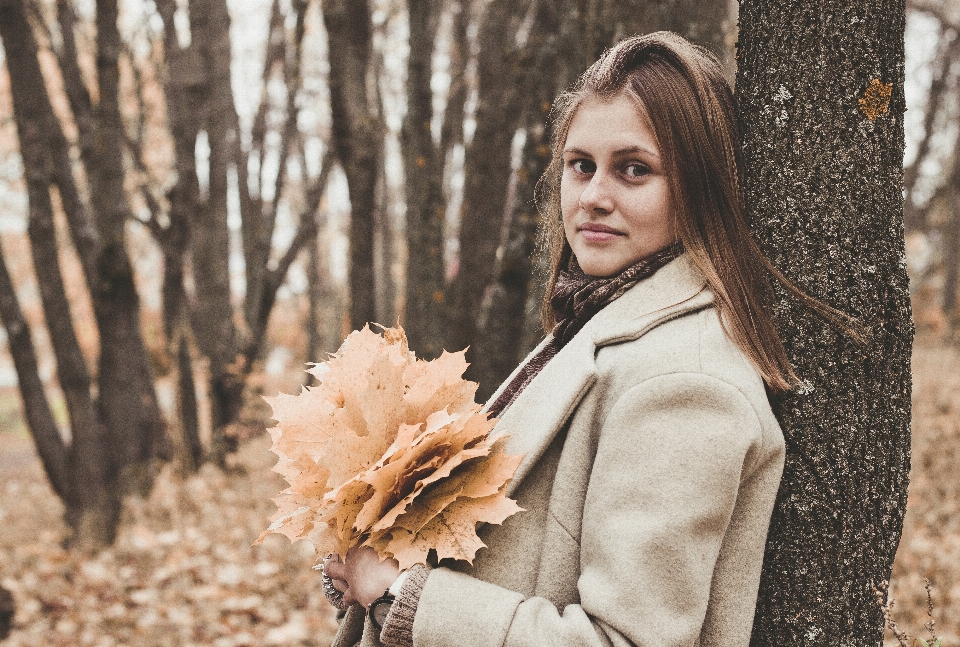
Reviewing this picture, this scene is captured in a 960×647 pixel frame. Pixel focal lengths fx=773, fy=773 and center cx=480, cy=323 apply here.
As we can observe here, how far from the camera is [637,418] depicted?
1.37 meters

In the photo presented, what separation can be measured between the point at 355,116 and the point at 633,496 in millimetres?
4813

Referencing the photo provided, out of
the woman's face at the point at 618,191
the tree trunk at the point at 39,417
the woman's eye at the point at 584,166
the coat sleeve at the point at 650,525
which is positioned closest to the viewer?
the coat sleeve at the point at 650,525

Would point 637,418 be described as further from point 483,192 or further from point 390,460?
point 483,192

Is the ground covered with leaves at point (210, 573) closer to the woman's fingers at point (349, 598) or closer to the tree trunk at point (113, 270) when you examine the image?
the tree trunk at point (113, 270)

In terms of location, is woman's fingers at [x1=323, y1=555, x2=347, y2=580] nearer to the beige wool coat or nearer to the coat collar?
the beige wool coat

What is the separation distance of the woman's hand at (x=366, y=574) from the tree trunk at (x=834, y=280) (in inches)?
32.5

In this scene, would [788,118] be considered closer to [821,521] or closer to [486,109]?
[821,521]

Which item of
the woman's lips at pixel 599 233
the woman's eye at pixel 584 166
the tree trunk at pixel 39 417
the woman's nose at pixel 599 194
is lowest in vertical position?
the tree trunk at pixel 39 417

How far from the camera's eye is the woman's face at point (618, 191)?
1574 mm

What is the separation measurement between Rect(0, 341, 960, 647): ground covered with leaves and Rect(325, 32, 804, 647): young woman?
8.36 feet

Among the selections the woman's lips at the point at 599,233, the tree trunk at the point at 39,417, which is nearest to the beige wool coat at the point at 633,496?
the woman's lips at the point at 599,233

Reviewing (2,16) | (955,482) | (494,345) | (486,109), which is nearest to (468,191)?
(486,109)

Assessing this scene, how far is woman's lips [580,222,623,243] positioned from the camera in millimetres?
1628

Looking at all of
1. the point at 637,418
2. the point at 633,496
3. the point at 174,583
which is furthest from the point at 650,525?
the point at 174,583
